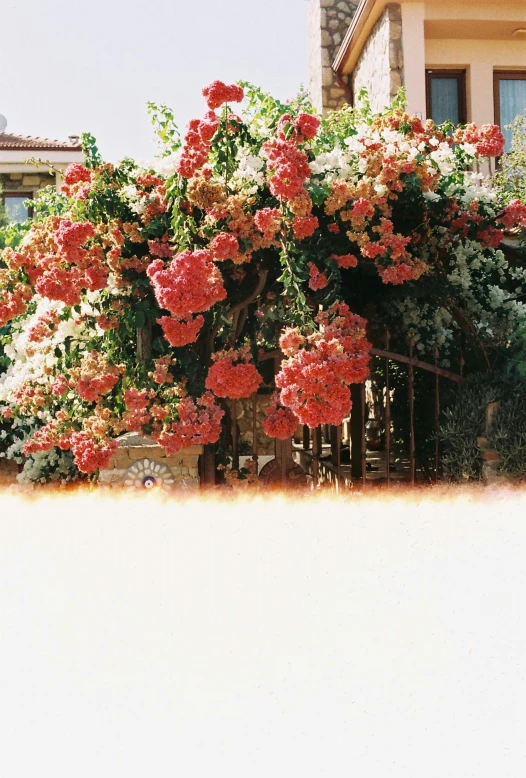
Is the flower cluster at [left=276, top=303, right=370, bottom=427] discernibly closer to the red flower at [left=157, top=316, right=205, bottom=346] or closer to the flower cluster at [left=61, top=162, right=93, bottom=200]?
the red flower at [left=157, top=316, right=205, bottom=346]

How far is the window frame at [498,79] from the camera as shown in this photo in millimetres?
10992

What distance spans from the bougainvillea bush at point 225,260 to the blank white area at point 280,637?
844mm

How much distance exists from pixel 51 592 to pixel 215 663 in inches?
58.9

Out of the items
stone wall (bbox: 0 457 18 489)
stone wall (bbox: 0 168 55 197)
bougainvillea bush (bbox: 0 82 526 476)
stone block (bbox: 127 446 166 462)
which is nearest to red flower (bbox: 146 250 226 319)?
bougainvillea bush (bbox: 0 82 526 476)

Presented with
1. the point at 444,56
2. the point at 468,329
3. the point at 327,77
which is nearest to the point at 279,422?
the point at 468,329

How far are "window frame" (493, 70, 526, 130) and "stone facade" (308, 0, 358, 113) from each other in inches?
93.8

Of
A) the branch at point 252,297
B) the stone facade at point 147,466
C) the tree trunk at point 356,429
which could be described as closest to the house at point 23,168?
the tree trunk at point 356,429

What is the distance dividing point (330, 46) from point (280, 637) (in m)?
10.9

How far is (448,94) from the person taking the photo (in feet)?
36.1

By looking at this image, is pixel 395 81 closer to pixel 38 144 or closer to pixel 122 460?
pixel 122 460

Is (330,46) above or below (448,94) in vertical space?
above

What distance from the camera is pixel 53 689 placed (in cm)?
340

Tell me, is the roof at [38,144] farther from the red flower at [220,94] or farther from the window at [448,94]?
the red flower at [220,94]

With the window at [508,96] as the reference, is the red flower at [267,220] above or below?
below
